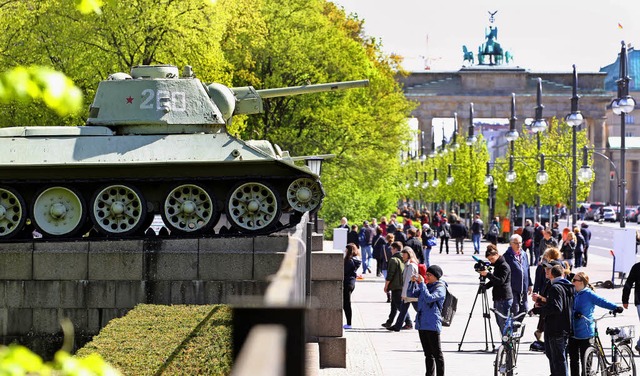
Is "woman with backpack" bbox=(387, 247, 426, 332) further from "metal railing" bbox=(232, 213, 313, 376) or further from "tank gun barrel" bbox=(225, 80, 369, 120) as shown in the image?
"metal railing" bbox=(232, 213, 313, 376)

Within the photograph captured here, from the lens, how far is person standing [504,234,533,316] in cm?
1878

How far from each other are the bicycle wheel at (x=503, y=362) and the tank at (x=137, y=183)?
21.2 feet

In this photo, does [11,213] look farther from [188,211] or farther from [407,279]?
[407,279]

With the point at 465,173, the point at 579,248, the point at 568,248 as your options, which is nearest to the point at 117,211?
the point at 568,248

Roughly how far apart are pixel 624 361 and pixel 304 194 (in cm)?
811

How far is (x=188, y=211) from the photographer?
66.9 feet

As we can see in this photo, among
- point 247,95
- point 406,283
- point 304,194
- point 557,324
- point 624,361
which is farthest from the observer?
point 247,95

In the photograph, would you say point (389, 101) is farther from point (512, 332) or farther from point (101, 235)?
point (512, 332)

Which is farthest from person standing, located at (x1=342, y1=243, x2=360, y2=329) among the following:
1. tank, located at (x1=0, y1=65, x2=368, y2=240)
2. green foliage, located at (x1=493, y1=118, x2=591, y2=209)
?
green foliage, located at (x1=493, y1=118, x2=591, y2=209)

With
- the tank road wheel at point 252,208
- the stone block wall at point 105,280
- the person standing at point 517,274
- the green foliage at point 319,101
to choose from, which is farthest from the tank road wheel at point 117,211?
the green foliage at point 319,101

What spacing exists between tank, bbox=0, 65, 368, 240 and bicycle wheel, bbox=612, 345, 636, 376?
738cm

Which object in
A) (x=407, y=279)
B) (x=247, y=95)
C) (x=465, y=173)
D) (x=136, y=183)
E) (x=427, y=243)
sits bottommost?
(x=407, y=279)

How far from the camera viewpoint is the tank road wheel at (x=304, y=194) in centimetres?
2114

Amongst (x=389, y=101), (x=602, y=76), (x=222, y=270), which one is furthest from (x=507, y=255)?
(x=602, y=76)
